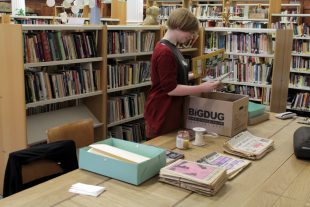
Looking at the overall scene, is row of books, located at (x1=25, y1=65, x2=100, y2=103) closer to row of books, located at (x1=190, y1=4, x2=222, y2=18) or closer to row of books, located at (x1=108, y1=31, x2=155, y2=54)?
row of books, located at (x1=108, y1=31, x2=155, y2=54)

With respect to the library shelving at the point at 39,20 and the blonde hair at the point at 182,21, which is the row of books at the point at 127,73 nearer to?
the blonde hair at the point at 182,21

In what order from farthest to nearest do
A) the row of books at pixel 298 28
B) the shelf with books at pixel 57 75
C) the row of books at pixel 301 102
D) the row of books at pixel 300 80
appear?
1. the row of books at pixel 298 28
2. the row of books at pixel 300 80
3. the row of books at pixel 301 102
4. the shelf with books at pixel 57 75

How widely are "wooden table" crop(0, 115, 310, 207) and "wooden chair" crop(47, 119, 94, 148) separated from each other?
621mm

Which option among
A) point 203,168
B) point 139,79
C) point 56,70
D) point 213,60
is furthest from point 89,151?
point 139,79

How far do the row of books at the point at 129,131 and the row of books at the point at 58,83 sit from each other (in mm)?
670

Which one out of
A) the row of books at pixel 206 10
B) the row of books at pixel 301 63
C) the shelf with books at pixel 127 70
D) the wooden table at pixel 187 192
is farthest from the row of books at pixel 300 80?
the wooden table at pixel 187 192

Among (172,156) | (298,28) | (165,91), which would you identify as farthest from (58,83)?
(298,28)

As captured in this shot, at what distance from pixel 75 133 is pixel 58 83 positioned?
112 centimetres

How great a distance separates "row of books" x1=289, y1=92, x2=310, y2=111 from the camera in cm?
645

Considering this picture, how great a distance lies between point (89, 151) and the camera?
1756 mm

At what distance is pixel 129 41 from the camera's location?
163 inches

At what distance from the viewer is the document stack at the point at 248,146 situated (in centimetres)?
200

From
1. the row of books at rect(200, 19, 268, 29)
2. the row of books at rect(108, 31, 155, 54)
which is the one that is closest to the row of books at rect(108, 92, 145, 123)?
the row of books at rect(108, 31, 155, 54)

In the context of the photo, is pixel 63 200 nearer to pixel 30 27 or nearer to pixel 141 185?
pixel 141 185
